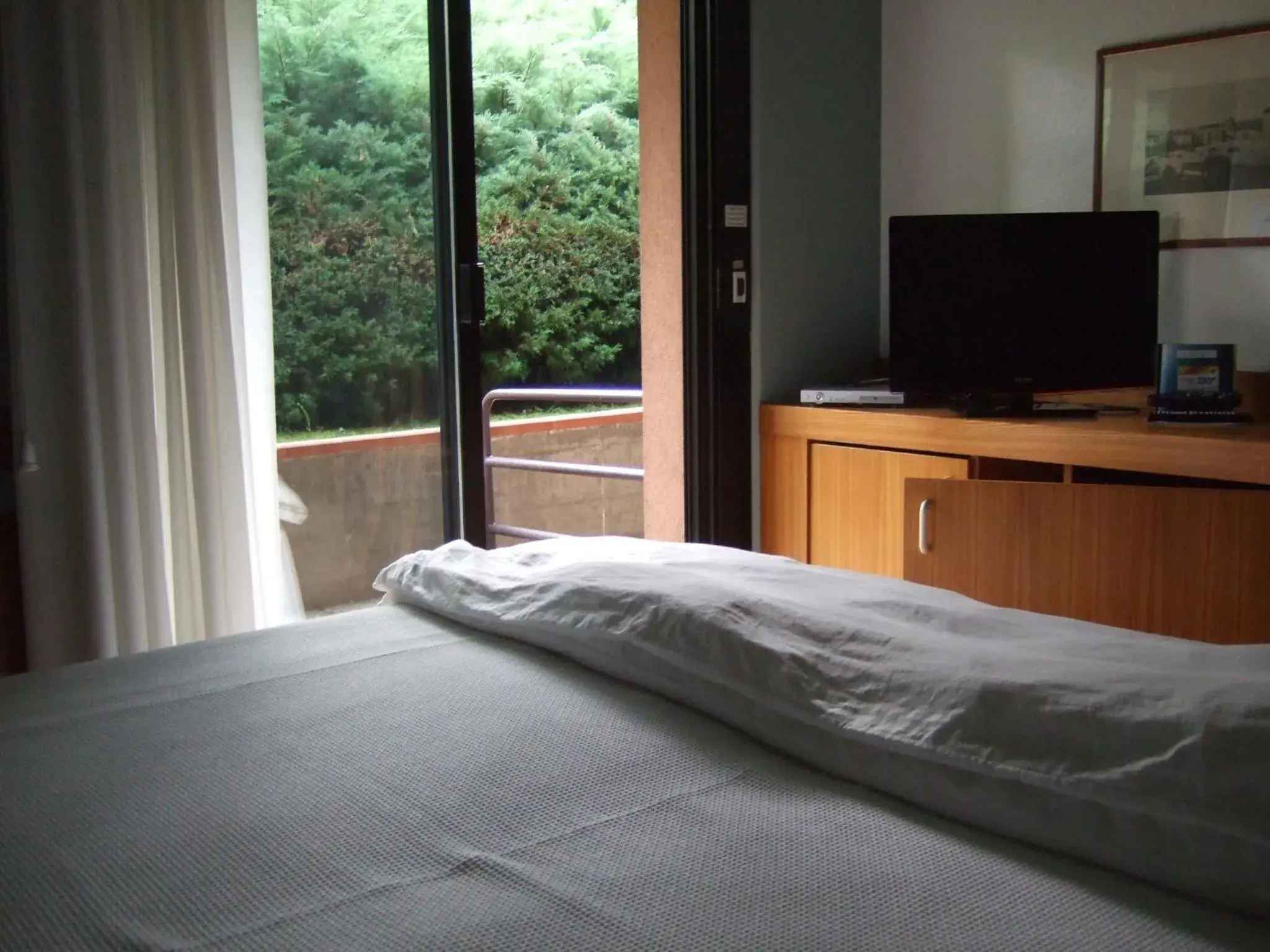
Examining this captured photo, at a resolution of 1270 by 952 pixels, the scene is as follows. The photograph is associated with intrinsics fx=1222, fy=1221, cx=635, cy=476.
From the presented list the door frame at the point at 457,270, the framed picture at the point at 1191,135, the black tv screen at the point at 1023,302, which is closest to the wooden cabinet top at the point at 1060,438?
the black tv screen at the point at 1023,302

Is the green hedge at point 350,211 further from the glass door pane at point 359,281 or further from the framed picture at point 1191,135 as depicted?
the framed picture at point 1191,135

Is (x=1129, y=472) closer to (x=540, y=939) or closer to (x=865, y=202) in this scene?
(x=865, y=202)

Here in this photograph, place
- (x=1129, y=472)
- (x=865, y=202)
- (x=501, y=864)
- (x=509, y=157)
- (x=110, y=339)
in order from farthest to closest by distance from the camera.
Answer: (x=509, y=157) → (x=865, y=202) → (x=1129, y=472) → (x=110, y=339) → (x=501, y=864)

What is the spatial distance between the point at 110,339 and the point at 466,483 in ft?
2.98

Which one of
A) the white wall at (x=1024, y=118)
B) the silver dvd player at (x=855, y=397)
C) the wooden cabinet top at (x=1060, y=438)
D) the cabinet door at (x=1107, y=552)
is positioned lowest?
the cabinet door at (x=1107, y=552)

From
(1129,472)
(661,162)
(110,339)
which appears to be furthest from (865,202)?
(110,339)

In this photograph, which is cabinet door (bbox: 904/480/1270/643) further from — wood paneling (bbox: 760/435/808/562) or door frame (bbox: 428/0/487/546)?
door frame (bbox: 428/0/487/546)

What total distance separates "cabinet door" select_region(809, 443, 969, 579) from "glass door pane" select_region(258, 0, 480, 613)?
0.89m

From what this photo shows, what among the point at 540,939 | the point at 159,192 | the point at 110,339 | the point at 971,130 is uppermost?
the point at 971,130

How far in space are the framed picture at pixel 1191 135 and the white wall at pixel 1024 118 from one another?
4 cm

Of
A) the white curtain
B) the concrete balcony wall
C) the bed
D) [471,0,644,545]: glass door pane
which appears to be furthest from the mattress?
[471,0,644,545]: glass door pane

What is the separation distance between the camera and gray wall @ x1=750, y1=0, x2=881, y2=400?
3271 millimetres

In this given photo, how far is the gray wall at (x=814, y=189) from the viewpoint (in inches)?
129

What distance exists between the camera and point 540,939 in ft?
2.69
